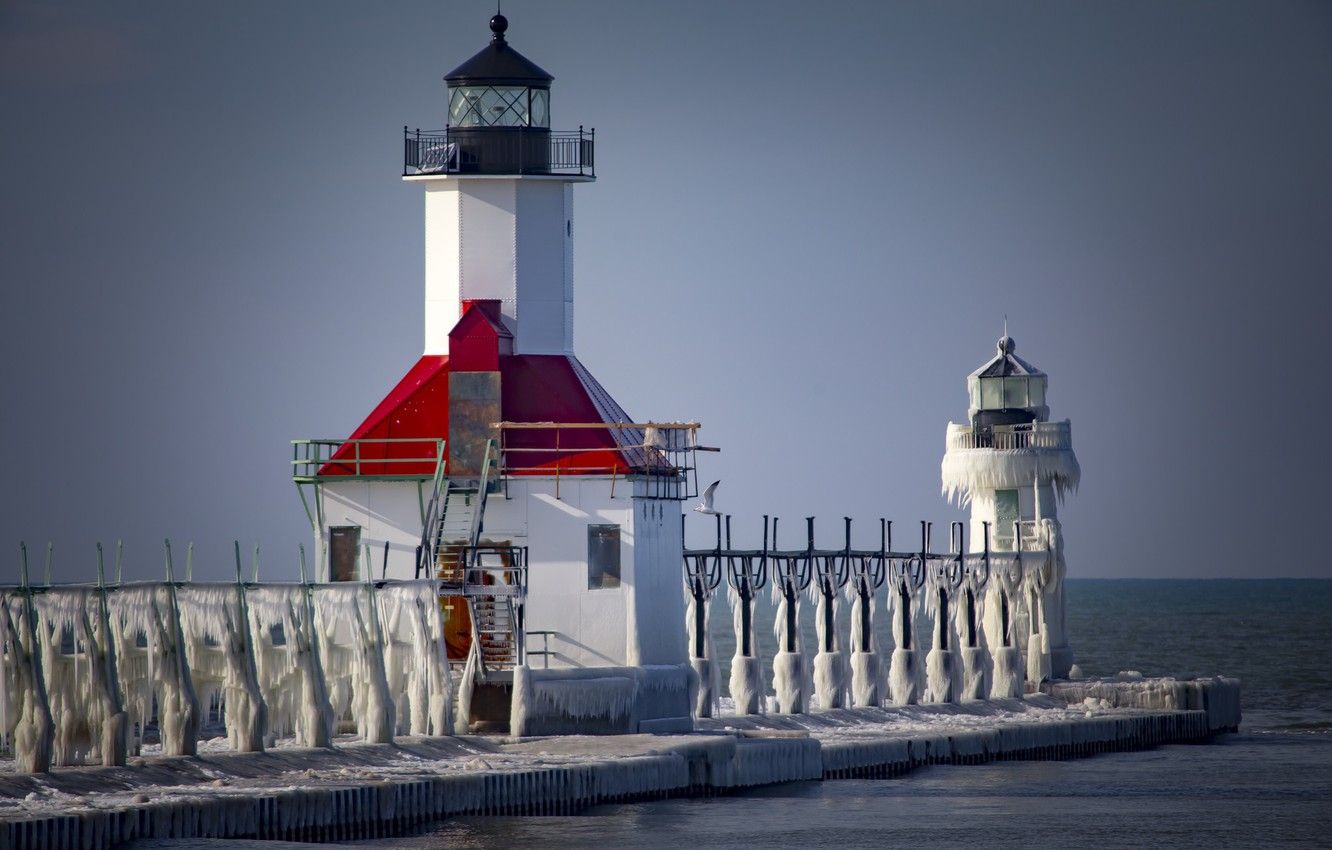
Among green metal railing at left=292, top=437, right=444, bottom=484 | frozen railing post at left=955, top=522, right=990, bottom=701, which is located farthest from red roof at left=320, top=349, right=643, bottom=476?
frozen railing post at left=955, top=522, right=990, bottom=701

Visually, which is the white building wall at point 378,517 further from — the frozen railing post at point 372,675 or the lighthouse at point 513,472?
the frozen railing post at point 372,675

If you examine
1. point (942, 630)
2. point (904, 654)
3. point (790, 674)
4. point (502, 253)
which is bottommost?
point (790, 674)

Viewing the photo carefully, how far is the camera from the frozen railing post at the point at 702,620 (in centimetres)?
5559

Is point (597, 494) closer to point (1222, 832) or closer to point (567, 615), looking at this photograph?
point (567, 615)

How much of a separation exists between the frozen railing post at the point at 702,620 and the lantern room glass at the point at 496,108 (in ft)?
37.0

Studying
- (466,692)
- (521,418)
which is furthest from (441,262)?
(466,692)

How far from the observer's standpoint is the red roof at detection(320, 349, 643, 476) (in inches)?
1921

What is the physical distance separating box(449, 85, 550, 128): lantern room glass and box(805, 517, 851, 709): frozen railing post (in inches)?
526

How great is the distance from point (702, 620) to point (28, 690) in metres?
21.6

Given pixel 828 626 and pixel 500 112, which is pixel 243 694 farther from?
pixel 828 626

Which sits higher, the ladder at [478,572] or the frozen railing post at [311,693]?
the ladder at [478,572]

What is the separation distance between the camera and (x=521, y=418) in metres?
49.9

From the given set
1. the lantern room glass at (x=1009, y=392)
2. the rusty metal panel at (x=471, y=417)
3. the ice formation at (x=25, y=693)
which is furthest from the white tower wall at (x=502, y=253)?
the lantern room glass at (x=1009, y=392)

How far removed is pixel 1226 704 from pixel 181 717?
34.1 metres
